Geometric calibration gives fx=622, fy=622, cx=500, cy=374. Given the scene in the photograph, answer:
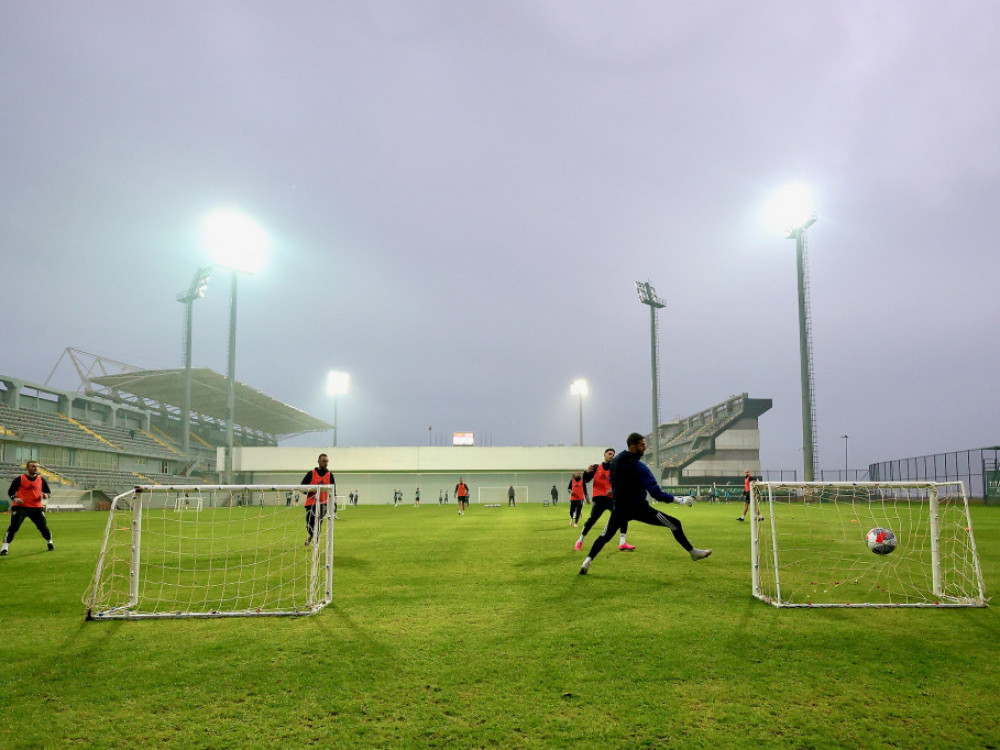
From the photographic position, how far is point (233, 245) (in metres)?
47.1

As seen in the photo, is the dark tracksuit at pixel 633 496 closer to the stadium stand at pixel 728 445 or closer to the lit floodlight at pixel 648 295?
the lit floodlight at pixel 648 295

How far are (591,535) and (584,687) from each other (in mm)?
12301

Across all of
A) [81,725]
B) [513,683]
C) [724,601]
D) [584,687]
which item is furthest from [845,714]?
[81,725]

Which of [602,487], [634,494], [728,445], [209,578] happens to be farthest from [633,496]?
[728,445]

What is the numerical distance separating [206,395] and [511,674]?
7310 cm

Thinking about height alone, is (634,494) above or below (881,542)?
above

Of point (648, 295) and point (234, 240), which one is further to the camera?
point (648, 295)

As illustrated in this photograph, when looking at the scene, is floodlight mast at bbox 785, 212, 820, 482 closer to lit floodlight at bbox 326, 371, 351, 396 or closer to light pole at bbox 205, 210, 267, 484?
light pole at bbox 205, 210, 267, 484

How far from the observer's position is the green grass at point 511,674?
396cm

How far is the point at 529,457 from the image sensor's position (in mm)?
58750

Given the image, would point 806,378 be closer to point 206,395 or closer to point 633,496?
point 633,496

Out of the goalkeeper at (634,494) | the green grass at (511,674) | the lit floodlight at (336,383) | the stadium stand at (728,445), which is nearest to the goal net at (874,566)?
the green grass at (511,674)

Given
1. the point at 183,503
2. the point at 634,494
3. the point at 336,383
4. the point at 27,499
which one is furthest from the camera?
the point at 336,383

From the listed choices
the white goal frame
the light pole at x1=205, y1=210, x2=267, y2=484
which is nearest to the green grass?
the white goal frame
